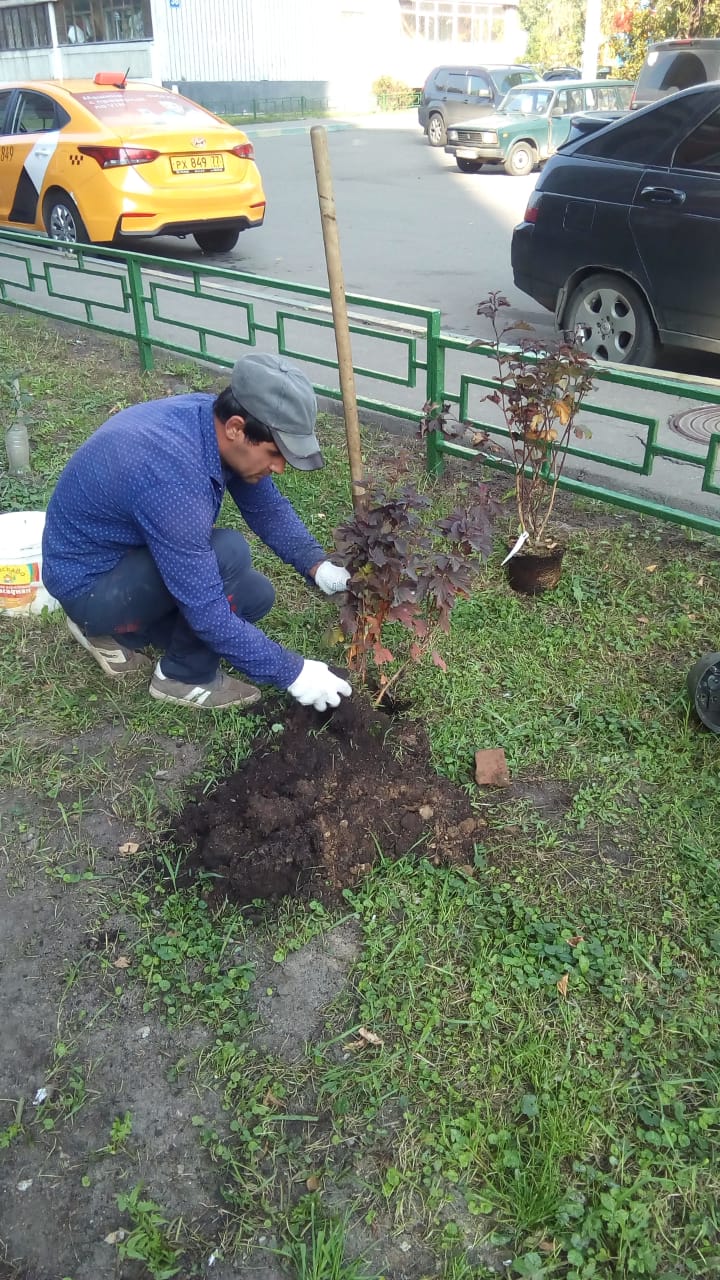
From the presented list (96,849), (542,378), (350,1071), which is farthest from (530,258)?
(350,1071)

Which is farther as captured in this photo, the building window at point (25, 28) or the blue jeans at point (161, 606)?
the building window at point (25, 28)

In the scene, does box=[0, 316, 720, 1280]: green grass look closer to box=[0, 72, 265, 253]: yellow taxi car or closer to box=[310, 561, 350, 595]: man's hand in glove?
box=[310, 561, 350, 595]: man's hand in glove

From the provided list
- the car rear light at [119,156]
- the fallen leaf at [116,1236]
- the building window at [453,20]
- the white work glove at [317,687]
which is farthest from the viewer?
the building window at [453,20]

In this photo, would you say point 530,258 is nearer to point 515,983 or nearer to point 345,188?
point 515,983

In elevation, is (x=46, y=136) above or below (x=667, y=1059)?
above

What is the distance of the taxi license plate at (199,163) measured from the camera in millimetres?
8547

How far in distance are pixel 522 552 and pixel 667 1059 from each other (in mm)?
2103

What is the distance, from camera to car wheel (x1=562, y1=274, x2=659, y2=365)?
5656 mm

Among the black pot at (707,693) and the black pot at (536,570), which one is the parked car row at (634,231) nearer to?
the black pot at (536,570)

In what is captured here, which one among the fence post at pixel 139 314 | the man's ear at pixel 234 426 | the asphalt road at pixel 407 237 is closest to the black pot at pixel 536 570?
the man's ear at pixel 234 426

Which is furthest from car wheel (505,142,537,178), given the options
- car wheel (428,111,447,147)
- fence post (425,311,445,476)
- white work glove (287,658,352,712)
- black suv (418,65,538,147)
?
white work glove (287,658,352,712)

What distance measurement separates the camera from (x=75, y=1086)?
2.14m

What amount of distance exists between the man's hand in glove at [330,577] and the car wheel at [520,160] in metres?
16.0

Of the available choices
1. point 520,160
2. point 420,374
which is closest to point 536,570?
point 420,374
